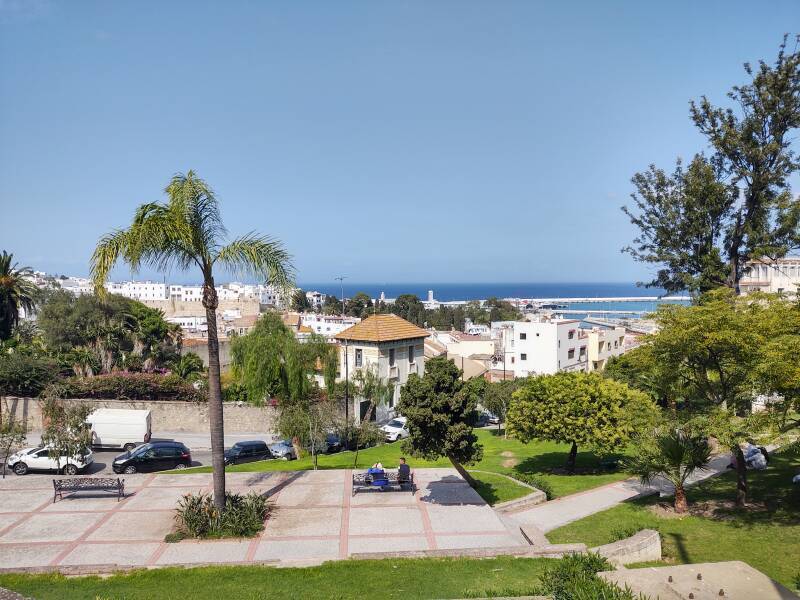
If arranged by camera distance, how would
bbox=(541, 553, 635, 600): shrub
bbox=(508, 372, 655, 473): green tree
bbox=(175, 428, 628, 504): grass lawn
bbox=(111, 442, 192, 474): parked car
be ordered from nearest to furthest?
bbox=(541, 553, 635, 600): shrub
bbox=(175, 428, 628, 504): grass lawn
bbox=(508, 372, 655, 473): green tree
bbox=(111, 442, 192, 474): parked car

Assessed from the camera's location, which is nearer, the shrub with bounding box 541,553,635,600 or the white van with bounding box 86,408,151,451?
the shrub with bounding box 541,553,635,600

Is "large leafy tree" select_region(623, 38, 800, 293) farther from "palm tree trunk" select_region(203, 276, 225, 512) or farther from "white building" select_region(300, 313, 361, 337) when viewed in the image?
"white building" select_region(300, 313, 361, 337)

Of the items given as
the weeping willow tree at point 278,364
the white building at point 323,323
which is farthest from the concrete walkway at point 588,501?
the white building at point 323,323

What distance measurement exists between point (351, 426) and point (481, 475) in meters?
11.1

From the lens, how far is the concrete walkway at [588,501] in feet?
58.1

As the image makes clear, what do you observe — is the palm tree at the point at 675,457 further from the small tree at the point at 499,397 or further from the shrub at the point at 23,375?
the shrub at the point at 23,375

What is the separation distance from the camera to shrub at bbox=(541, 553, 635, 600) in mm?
8335

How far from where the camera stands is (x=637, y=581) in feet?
30.9

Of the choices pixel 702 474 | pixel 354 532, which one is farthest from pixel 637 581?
pixel 702 474

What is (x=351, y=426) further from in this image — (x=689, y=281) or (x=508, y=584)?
(x=508, y=584)

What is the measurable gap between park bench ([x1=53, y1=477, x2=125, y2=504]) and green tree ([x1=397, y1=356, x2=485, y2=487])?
8213 mm

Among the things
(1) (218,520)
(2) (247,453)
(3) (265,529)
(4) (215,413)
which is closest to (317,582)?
(3) (265,529)

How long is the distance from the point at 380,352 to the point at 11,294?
31318 mm

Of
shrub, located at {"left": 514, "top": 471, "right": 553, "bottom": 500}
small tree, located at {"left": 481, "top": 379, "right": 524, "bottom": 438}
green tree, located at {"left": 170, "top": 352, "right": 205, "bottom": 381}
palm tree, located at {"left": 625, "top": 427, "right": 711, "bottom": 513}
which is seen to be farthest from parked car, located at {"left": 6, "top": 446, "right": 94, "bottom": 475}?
small tree, located at {"left": 481, "top": 379, "right": 524, "bottom": 438}
